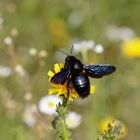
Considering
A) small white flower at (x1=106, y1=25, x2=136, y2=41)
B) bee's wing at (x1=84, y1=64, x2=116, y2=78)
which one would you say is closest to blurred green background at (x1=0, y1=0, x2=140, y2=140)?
small white flower at (x1=106, y1=25, x2=136, y2=41)

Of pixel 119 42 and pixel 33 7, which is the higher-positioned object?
pixel 33 7

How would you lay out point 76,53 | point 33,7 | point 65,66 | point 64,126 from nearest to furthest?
point 64,126, point 65,66, point 76,53, point 33,7

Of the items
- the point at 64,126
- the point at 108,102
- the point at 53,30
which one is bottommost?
the point at 64,126

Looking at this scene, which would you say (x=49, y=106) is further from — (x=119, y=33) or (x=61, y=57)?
(x=119, y=33)

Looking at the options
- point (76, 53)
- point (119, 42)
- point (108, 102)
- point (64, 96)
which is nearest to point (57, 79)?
point (64, 96)

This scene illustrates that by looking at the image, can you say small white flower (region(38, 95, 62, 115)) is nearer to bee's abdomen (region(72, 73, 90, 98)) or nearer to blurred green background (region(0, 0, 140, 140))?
blurred green background (region(0, 0, 140, 140))

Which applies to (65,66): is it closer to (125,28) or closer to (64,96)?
(64,96)
